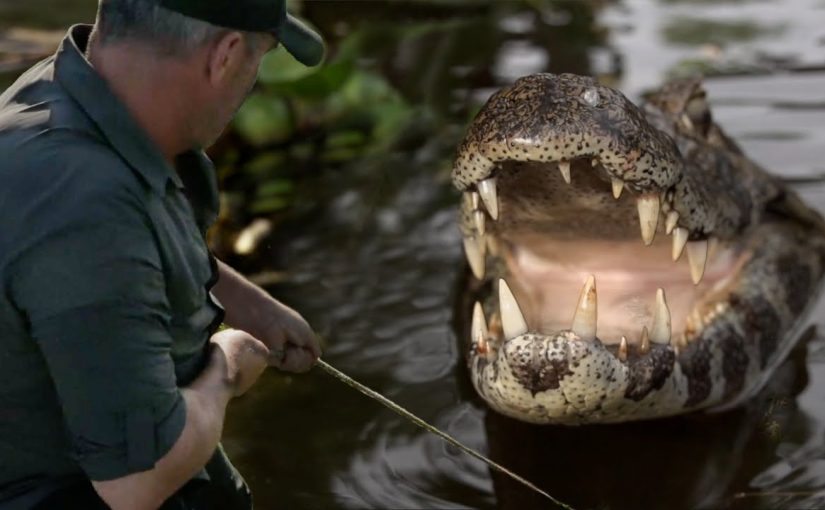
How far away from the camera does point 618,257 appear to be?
413 centimetres

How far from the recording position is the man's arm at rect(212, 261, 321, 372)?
3.12m

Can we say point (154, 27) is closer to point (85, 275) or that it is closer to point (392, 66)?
point (85, 275)

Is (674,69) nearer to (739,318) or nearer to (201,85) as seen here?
(739,318)

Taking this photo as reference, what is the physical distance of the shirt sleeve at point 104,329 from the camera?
2.24 meters

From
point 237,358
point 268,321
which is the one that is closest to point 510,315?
point 268,321

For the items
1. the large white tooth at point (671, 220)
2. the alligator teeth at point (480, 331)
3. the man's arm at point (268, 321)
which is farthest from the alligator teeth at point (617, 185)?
the man's arm at point (268, 321)

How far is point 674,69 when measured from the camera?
7.61 m

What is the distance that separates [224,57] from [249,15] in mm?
85

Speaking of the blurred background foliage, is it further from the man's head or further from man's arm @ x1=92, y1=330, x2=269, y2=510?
the man's head

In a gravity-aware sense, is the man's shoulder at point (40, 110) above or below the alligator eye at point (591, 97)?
above

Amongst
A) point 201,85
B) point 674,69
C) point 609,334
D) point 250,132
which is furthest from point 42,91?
point 674,69

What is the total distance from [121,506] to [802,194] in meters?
4.15

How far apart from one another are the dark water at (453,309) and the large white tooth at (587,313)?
510 millimetres

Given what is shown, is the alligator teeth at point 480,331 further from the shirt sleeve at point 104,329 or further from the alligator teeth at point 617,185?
the shirt sleeve at point 104,329
